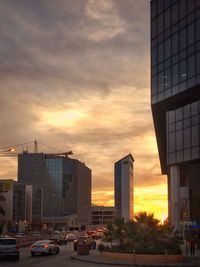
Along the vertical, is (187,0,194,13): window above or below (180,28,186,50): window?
above

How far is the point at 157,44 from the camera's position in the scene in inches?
2810

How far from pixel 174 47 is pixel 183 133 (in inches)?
438

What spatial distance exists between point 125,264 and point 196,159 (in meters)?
31.1

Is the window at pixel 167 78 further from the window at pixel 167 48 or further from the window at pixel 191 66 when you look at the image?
the window at pixel 191 66

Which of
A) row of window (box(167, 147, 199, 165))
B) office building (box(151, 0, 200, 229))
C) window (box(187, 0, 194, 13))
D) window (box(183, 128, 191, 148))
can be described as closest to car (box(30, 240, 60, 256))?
office building (box(151, 0, 200, 229))

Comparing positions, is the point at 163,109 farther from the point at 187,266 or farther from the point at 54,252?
the point at 187,266

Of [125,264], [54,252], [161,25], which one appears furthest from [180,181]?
[125,264]

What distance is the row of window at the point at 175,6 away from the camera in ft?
214

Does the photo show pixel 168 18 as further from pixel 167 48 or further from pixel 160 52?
pixel 160 52

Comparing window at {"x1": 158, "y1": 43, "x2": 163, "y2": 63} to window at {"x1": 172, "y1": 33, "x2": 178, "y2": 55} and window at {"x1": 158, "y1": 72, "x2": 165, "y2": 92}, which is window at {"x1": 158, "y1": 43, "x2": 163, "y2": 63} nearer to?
window at {"x1": 158, "y1": 72, "x2": 165, "y2": 92}

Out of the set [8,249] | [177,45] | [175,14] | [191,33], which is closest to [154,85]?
[177,45]

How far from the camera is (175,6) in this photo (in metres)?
68.2

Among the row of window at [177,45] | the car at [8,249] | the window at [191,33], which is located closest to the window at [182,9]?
the row of window at [177,45]

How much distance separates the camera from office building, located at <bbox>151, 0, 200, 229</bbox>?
64375 millimetres
